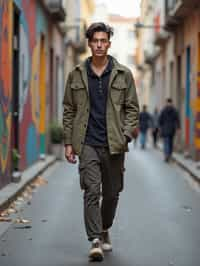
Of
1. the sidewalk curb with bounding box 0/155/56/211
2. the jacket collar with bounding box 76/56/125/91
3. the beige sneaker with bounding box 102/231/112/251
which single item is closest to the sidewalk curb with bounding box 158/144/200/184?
the sidewalk curb with bounding box 0/155/56/211

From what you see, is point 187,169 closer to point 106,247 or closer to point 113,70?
point 106,247

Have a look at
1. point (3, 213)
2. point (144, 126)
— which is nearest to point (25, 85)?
point (3, 213)

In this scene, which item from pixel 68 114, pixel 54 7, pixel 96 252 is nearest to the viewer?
pixel 96 252

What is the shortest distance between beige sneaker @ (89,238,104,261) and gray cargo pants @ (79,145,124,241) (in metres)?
0.06

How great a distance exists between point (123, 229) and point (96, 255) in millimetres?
1900

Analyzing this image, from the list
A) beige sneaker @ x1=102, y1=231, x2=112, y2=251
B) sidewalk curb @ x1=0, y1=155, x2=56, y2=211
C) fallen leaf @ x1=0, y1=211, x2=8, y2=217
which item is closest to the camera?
beige sneaker @ x1=102, y1=231, x2=112, y2=251

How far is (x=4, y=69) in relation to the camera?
11.5m

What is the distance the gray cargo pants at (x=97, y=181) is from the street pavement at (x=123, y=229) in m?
0.38

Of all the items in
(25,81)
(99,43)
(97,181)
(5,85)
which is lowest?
(97,181)

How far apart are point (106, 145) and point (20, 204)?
4134 millimetres

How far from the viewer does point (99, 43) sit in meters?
6.63

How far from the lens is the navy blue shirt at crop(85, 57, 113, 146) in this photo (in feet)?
21.8

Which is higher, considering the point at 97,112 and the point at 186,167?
the point at 97,112

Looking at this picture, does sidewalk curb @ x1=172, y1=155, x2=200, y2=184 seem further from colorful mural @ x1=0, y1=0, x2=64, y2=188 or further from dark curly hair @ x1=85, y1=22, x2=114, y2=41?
dark curly hair @ x1=85, y1=22, x2=114, y2=41
